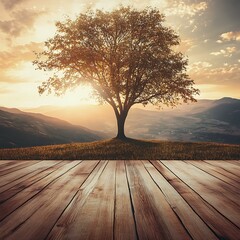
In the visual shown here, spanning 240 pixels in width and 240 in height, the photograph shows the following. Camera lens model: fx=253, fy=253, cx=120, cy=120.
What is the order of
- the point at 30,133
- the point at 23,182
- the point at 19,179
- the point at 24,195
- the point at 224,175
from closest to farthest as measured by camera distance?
the point at 24,195, the point at 23,182, the point at 19,179, the point at 224,175, the point at 30,133

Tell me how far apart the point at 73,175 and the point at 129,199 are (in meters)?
A: 2.13

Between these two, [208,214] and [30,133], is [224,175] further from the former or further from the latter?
[30,133]

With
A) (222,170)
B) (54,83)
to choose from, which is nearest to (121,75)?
(54,83)

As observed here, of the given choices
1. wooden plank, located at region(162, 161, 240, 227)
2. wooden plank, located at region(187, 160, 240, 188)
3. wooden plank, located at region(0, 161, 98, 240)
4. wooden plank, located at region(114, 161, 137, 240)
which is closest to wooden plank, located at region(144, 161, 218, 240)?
wooden plank, located at region(162, 161, 240, 227)

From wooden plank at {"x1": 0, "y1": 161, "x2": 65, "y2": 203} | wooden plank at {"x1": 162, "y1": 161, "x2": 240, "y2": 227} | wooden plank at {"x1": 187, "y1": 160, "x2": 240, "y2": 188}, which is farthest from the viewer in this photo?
wooden plank at {"x1": 187, "y1": 160, "x2": 240, "y2": 188}

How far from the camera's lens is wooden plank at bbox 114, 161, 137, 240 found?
2.55 meters

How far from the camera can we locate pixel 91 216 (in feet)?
10.1

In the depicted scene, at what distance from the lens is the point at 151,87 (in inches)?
1190

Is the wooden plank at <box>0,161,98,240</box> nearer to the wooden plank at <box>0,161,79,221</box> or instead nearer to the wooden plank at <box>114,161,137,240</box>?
the wooden plank at <box>0,161,79,221</box>

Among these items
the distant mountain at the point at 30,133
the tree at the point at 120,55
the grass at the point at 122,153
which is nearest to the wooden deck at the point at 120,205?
the grass at the point at 122,153

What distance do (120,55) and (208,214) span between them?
26.2 metres

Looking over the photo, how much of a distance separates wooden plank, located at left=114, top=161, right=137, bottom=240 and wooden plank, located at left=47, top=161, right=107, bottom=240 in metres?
0.47

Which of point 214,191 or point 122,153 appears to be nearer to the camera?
point 214,191

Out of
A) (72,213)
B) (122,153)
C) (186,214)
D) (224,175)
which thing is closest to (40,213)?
(72,213)
